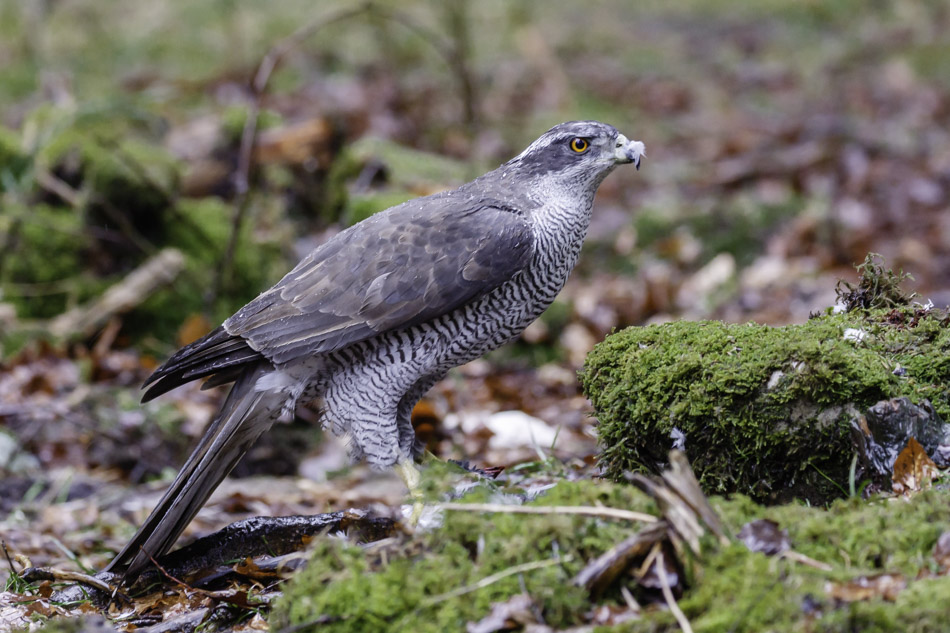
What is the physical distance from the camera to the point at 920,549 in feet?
8.41

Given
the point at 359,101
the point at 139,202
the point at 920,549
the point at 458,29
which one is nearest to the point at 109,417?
the point at 139,202

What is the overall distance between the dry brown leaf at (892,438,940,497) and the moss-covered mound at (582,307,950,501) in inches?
7.3

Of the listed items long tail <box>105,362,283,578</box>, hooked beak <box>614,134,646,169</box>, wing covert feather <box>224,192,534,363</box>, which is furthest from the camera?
hooked beak <box>614,134,646,169</box>

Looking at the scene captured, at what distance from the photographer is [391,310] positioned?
412 cm

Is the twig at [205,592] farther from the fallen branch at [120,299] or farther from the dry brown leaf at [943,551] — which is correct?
the fallen branch at [120,299]

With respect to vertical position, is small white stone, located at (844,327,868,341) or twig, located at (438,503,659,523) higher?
small white stone, located at (844,327,868,341)

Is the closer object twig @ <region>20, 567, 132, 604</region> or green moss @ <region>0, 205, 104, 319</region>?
twig @ <region>20, 567, 132, 604</region>

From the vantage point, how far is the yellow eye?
14.6ft

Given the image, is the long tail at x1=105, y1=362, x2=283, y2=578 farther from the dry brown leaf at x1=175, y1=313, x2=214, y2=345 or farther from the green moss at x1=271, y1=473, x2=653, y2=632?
the dry brown leaf at x1=175, y1=313, x2=214, y2=345

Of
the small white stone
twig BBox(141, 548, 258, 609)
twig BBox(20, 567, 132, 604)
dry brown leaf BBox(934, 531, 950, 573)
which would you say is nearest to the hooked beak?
the small white stone

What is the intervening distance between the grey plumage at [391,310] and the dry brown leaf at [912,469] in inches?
69.8

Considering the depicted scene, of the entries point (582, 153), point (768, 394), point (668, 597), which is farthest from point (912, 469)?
point (582, 153)

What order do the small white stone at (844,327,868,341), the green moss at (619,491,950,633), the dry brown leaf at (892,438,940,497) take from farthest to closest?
A: the small white stone at (844,327,868,341)
the dry brown leaf at (892,438,940,497)
the green moss at (619,491,950,633)

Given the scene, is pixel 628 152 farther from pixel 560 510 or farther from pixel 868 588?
pixel 868 588
